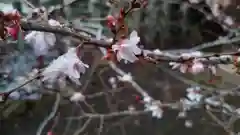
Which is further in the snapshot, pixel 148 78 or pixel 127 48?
pixel 148 78

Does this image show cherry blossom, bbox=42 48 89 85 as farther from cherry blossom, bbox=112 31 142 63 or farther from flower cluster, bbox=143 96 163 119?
flower cluster, bbox=143 96 163 119

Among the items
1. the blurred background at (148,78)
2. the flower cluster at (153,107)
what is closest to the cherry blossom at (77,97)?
the blurred background at (148,78)

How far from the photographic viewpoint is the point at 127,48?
318 millimetres

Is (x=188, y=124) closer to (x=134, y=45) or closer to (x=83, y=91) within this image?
(x=83, y=91)

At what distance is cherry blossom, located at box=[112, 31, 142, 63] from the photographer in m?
0.31

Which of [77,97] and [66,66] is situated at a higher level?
[66,66]

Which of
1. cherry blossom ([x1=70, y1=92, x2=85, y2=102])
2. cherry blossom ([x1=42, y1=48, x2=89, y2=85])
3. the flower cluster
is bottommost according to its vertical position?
the flower cluster

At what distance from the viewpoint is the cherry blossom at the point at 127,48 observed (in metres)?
0.31

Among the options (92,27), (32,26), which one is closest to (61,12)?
(92,27)

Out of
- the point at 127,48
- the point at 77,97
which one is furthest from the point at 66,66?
the point at 77,97

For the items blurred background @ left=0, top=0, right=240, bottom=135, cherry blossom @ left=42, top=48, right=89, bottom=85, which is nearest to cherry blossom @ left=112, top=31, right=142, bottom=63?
cherry blossom @ left=42, top=48, right=89, bottom=85

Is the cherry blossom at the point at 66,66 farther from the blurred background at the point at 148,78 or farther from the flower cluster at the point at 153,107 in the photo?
the flower cluster at the point at 153,107

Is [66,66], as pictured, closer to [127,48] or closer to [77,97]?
[127,48]

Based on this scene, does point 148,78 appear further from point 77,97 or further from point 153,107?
point 77,97
